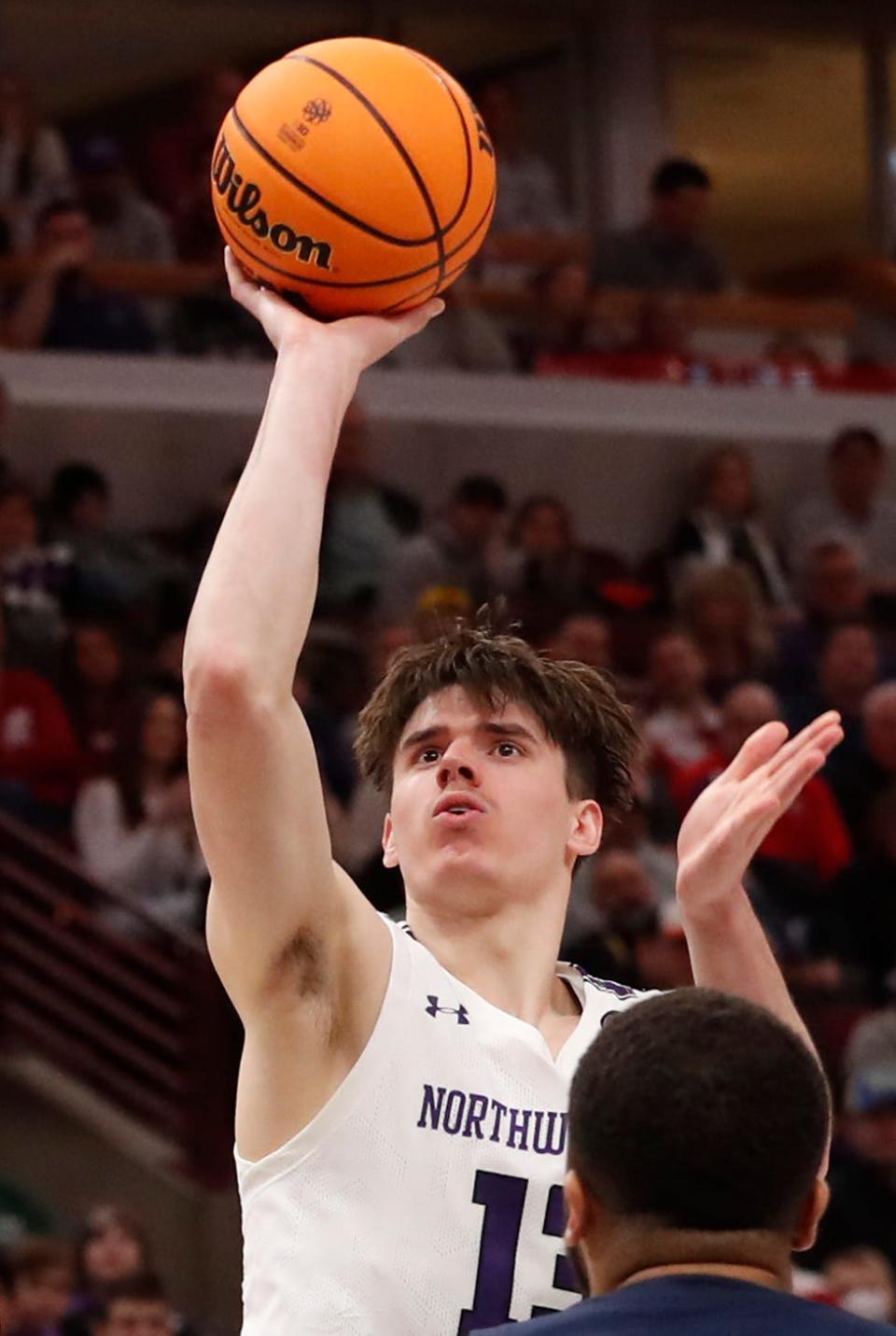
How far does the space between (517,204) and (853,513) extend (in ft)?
8.73

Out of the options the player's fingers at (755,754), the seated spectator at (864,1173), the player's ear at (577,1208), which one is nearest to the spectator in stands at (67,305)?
the seated spectator at (864,1173)

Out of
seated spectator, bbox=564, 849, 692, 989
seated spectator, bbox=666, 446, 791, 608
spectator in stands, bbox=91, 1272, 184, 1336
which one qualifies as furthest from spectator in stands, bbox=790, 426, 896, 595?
spectator in stands, bbox=91, 1272, 184, 1336

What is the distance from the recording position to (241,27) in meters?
14.2

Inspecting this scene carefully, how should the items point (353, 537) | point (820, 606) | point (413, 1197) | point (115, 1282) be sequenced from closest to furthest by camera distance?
1. point (413, 1197)
2. point (115, 1282)
3. point (353, 537)
4. point (820, 606)

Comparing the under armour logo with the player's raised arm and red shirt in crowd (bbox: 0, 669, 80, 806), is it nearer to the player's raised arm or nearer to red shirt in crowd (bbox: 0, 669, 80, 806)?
the player's raised arm

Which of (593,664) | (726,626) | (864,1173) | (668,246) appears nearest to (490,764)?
(593,664)

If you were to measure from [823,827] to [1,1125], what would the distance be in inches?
134

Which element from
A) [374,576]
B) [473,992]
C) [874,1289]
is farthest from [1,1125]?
[473,992]

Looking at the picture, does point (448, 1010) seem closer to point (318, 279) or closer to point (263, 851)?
point (263, 851)

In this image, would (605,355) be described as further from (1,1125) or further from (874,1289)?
(874,1289)

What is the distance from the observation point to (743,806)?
337cm

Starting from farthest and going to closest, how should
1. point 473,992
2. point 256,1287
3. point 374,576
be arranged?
point 374,576
point 473,992
point 256,1287

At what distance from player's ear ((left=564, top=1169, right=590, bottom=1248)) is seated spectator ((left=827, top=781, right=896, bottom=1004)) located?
728 cm

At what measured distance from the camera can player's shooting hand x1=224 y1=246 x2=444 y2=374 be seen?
10.5 feet
